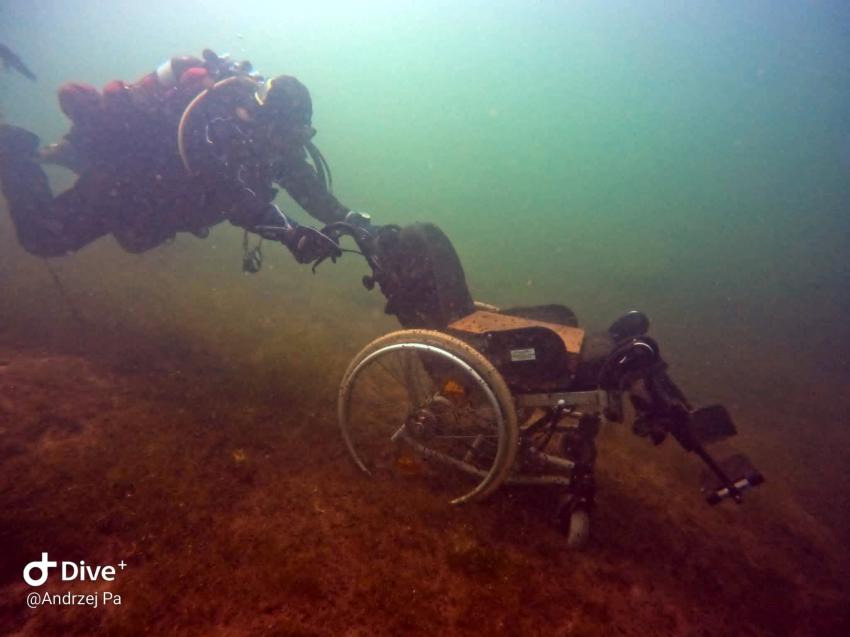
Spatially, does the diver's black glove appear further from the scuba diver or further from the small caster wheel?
the small caster wheel

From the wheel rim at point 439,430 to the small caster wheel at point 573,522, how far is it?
55 centimetres

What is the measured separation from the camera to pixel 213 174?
3.49 m

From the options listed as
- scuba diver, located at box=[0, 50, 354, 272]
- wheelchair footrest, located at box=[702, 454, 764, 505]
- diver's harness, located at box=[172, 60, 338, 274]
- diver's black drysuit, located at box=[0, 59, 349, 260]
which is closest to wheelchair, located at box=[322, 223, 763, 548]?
wheelchair footrest, located at box=[702, 454, 764, 505]

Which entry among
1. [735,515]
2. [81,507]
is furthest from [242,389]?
[735,515]

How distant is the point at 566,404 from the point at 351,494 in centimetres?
164

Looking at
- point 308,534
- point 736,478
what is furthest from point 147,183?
point 736,478

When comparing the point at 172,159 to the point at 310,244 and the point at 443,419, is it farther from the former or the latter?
the point at 443,419

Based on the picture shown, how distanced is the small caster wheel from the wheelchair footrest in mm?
764

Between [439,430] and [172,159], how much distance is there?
3501mm

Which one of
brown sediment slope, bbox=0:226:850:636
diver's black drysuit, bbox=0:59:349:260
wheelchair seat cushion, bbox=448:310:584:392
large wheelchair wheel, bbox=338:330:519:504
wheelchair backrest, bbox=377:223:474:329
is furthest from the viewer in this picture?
diver's black drysuit, bbox=0:59:349:260

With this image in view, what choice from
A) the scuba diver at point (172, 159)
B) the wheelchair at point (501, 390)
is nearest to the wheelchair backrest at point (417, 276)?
the wheelchair at point (501, 390)

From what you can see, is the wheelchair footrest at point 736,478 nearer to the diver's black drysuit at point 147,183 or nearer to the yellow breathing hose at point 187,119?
the diver's black drysuit at point 147,183

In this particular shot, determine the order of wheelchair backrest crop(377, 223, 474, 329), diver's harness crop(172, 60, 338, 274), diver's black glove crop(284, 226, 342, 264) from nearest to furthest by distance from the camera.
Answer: wheelchair backrest crop(377, 223, 474, 329), diver's black glove crop(284, 226, 342, 264), diver's harness crop(172, 60, 338, 274)

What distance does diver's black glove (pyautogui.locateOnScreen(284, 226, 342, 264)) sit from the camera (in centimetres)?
320
